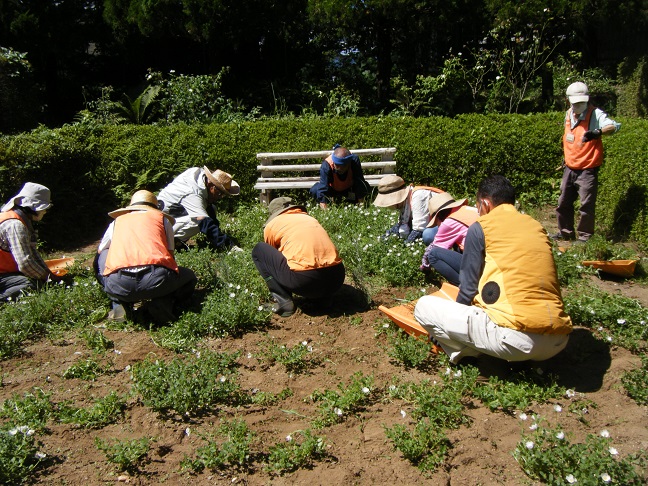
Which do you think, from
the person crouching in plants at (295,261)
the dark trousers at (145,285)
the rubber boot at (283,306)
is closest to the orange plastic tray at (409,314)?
the person crouching in plants at (295,261)

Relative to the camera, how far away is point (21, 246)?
20.2ft

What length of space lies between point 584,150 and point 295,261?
13.9 feet

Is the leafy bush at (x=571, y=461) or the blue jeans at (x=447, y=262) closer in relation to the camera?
the leafy bush at (x=571, y=461)

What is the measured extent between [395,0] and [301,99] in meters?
3.18

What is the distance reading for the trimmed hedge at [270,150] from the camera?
29.9 feet

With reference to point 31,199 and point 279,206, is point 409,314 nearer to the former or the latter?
point 279,206

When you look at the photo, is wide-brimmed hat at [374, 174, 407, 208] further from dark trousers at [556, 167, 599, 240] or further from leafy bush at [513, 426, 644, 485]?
leafy bush at [513, 426, 644, 485]

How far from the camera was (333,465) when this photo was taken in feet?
12.6

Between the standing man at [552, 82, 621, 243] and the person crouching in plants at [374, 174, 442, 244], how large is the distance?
86.6 inches

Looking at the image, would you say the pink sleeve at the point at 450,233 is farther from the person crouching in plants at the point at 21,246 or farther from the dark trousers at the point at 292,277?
the person crouching in plants at the point at 21,246

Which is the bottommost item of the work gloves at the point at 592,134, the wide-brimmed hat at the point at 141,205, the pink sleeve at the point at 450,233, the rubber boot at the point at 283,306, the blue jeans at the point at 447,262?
the rubber boot at the point at 283,306

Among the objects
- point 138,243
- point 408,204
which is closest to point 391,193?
point 408,204

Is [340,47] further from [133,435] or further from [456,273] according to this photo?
[133,435]

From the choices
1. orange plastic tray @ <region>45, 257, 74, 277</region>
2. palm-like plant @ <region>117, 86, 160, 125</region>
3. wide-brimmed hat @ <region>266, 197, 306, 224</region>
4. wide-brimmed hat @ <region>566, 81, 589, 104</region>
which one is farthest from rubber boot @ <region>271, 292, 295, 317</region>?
palm-like plant @ <region>117, 86, 160, 125</region>
